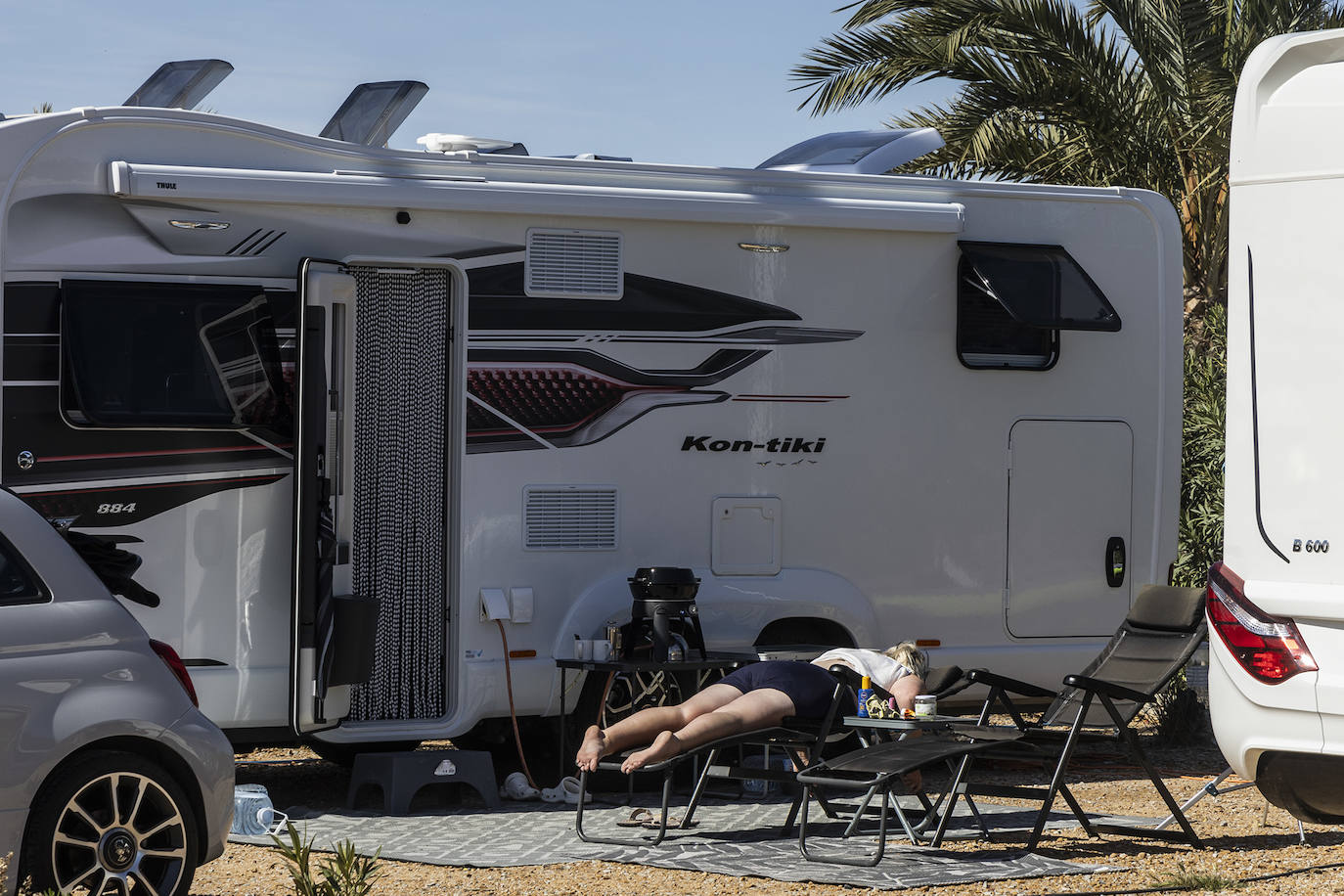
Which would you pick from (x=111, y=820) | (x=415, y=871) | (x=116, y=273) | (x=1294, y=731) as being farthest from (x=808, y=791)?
(x=116, y=273)

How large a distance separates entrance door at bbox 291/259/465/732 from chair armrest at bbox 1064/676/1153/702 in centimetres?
274

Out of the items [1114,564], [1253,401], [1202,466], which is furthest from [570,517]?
[1202,466]

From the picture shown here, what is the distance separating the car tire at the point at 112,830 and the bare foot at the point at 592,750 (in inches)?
74.2

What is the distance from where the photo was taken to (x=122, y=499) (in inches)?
279

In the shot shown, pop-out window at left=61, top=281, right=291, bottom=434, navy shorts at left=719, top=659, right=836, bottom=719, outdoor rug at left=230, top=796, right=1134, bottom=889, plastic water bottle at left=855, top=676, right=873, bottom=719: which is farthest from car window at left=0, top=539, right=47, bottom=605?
plastic water bottle at left=855, top=676, right=873, bottom=719

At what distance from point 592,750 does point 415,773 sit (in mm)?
962

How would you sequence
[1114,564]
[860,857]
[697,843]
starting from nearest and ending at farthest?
[860,857] → [697,843] → [1114,564]

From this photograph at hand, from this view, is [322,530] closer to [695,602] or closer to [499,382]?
[499,382]

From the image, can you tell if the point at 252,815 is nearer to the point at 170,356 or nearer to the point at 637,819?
the point at 637,819

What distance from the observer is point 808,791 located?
21.7 ft

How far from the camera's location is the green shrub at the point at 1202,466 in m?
12.4

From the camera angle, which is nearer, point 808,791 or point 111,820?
point 111,820

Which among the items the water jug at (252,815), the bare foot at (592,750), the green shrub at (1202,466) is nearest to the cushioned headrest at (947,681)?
the bare foot at (592,750)

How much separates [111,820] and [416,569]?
8.72 feet
